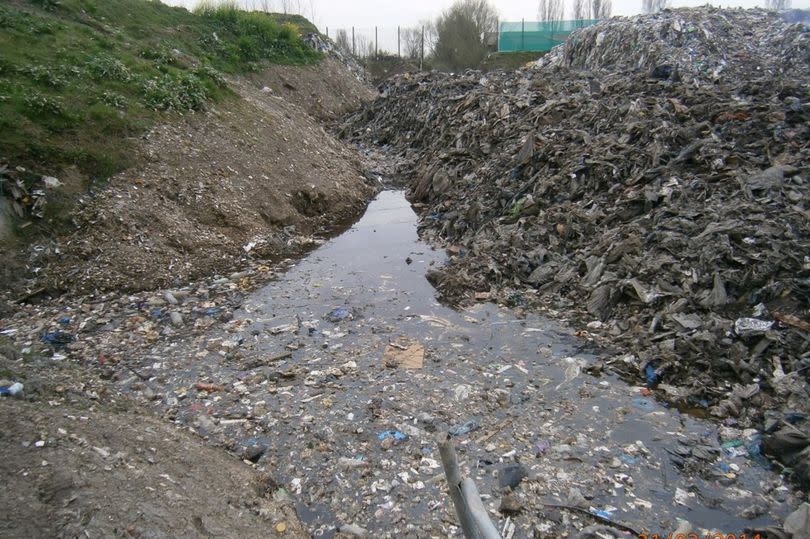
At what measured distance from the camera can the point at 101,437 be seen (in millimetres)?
2844

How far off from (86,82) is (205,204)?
8.69 ft

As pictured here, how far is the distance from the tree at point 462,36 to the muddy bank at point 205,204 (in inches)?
700

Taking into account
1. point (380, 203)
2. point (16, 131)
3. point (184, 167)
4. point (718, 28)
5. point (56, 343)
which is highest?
point (718, 28)

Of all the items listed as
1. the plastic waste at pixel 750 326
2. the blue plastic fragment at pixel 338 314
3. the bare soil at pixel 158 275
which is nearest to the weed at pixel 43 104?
the bare soil at pixel 158 275

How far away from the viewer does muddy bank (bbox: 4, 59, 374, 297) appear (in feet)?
18.5

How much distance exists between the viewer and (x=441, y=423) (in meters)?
3.67

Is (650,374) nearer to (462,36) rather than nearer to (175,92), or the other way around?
(175,92)

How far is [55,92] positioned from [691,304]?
838 cm

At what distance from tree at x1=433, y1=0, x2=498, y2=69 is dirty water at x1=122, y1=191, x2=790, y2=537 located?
78.2 ft

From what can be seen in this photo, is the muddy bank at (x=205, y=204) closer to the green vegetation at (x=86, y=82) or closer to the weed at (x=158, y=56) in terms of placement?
the green vegetation at (x=86, y=82)

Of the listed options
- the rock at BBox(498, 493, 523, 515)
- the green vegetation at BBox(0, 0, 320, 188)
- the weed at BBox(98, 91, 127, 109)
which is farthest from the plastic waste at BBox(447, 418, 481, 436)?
the weed at BBox(98, 91, 127, 109)

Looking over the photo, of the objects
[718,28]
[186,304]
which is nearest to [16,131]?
[186,304]

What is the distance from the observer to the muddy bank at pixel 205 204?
18.5 ft

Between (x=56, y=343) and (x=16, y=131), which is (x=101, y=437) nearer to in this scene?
(x=56, y=343)
